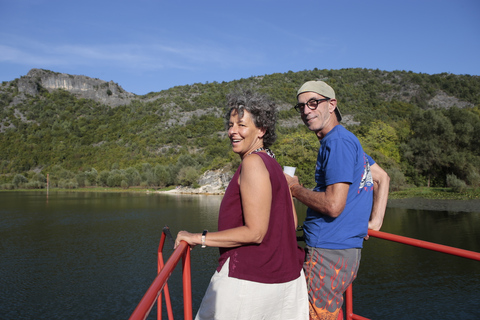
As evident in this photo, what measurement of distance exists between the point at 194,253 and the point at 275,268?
12.1 meters

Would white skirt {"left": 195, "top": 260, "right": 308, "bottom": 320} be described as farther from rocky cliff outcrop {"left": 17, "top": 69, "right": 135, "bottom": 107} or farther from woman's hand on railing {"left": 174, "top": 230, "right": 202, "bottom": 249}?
rocky cliff outcrop {"left": 17, "top": 69, "right": 135, "bottom": 107}

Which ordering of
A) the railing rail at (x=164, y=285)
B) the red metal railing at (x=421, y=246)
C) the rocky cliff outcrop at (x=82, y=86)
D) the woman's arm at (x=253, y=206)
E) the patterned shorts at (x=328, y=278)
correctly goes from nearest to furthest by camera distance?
the railing rail at (x=164, y=285) → the woman's arm at (x=253, y=206) → the red metal railing at (x=421, y=246) → the patterned shorts at (x=328, y=278) → the rocky cliff outcrop at (x=82, y=86)

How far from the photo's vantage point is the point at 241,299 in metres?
1.66

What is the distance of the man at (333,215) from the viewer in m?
1.95

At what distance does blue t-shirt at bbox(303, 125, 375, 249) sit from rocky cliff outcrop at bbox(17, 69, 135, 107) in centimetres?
14364

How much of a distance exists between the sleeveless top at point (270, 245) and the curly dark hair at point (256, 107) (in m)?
0.29

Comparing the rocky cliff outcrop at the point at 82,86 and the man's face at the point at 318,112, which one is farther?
the rocky cliff outcrop at the point at 82,86

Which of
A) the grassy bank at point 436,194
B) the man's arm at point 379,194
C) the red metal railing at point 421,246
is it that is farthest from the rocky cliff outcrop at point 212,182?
the man's arm at point 379,194

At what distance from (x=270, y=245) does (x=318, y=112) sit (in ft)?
2.85

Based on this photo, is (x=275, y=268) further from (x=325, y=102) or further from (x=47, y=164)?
(x=47, y=164)

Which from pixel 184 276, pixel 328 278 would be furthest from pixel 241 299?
pixel 328 278

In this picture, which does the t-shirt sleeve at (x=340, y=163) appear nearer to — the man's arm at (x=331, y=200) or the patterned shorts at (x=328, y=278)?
the man's arm at (x=331, y=200)

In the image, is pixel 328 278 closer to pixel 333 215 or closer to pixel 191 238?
pixel 333 215

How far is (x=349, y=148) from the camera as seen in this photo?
1961 mm
